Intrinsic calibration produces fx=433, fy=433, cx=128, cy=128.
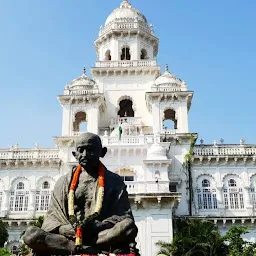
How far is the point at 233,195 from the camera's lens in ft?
115

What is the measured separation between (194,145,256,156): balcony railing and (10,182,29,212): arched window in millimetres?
14549

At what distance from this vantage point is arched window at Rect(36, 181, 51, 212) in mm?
35250

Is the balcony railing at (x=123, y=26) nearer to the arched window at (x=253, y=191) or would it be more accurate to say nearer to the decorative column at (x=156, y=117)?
the decorative column at (x=156, y=117)

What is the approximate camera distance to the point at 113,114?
3966 cm

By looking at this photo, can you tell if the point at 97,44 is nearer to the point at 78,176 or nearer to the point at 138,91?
the point at 138,91

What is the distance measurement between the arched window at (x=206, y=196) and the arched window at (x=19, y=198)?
1409 cm

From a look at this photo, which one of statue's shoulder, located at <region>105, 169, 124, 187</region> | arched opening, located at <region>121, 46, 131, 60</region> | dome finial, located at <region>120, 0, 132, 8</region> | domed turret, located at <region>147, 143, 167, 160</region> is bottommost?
statue's shoulder, located at <region>105, 169, 124, 187</region>

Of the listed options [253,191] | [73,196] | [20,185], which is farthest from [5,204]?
[73,196]

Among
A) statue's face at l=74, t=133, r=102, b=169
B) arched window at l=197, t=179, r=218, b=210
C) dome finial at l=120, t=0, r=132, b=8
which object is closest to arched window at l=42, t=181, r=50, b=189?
arched window at l=197, t=179, r=218, b=210

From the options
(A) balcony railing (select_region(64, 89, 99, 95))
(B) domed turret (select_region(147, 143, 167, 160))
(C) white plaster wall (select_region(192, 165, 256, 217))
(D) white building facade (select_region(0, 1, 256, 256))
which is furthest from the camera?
(A) balcony railing (select_region(64, 89, 99, 95))

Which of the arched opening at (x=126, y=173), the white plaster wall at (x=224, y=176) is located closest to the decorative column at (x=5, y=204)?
the arched opening at (x=126, y=173)

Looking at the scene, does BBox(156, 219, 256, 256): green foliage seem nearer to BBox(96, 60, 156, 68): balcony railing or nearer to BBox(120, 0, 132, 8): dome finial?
BBox(96, 60, 156, 68): balcony railing

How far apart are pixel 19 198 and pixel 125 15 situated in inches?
841

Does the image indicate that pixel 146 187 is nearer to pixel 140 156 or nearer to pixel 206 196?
pixel 140 156
